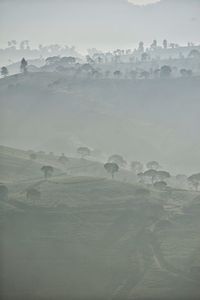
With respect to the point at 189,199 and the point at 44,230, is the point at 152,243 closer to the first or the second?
the point at 44,230

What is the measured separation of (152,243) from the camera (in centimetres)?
5706

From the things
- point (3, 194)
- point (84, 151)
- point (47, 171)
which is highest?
point (84, 151)

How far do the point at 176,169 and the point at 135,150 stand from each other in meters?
15.9

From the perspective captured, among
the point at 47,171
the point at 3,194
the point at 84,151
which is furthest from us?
the point at 84,151

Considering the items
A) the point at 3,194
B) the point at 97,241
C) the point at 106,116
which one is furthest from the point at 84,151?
the point at 97,241

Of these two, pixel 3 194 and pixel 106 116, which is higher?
pixel 106 116

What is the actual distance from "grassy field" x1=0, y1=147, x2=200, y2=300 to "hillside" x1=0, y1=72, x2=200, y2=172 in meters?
65.7

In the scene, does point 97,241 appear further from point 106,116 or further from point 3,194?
point 106,116

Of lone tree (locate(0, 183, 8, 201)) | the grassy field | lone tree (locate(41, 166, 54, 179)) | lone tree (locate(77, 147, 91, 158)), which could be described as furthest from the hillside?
lone tree (locate(0, 183, 8, 201))

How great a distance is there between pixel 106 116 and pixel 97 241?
111 meters

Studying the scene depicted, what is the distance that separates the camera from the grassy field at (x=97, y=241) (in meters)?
43.8

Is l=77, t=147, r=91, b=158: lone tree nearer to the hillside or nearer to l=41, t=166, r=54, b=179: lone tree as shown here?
the hillside

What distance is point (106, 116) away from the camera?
165250 mm

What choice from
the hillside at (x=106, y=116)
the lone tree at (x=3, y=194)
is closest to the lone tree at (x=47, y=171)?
the lone tree at (x=3, y=194)
